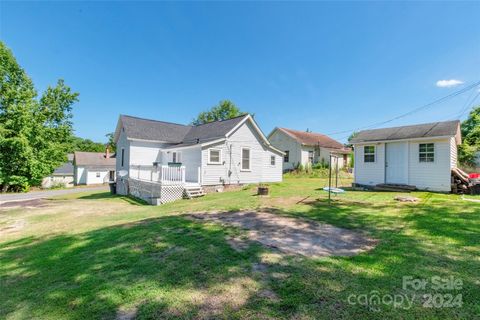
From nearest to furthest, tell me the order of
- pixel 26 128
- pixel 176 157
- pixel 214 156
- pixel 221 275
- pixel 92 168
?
pixel 221 275 < pixel 214 156 < pixel 176 157 < pixel 26 128 < pixel 92 168

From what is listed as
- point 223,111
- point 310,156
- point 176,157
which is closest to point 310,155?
Answer: point 310,156

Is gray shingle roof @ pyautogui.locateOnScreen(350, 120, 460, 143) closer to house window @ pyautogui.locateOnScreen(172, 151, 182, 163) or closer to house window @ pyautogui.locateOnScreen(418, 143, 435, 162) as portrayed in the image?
house window @ pyautogui.locateOnScreen(418, 143, 435, 162)

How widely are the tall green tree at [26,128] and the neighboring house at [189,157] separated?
12.8 m

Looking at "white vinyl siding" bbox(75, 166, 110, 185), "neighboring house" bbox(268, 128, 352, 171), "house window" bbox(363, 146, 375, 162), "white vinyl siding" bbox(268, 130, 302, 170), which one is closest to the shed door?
"house window" bbox(363, 146, 375, 162)

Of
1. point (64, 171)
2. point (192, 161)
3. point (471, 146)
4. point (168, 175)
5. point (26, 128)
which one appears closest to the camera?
point (168, 175)

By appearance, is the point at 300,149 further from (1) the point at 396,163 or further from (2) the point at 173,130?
(2) the point at 173,130

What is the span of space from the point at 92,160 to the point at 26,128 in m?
16.7

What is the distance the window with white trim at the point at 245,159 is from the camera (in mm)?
16938

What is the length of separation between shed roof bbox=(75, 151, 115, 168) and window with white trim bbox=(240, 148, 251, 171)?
33.6 m

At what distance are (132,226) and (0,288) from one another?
2912 mm

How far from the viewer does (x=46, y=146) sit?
27000 millimetres

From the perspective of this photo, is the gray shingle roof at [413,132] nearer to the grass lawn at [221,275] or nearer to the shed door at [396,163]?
the shed door at [396,163]

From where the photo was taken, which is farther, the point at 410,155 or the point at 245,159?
the point at 245,159

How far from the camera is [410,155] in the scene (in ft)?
40.1
